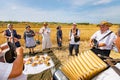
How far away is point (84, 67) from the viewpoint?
271 cm

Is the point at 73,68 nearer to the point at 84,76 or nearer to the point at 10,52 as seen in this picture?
the point at 84,76

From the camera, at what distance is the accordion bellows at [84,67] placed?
8.38 ft

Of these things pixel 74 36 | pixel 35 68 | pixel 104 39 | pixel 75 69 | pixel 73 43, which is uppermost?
pixel 75 69

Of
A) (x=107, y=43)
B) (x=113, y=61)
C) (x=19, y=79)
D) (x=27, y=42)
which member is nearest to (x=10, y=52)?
(x=19, y=79)

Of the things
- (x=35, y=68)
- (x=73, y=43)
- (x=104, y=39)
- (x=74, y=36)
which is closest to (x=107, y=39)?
(x=104, y=39)

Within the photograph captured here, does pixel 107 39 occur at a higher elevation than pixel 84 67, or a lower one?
lower

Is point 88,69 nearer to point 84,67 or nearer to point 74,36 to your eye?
point 84,67

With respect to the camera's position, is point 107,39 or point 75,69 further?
point 107,39

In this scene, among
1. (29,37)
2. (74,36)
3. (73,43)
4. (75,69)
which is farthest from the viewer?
(29,37)

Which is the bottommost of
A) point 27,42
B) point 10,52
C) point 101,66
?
point 27,42

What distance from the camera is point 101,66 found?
2.57m

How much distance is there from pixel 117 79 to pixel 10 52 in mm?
1035

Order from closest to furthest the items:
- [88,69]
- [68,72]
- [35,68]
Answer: [88,69], [68,72], [35,68]

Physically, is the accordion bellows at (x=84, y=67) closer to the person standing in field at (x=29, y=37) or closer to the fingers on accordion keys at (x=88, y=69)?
the fingers on accordion keys at (x=88, y=69)
